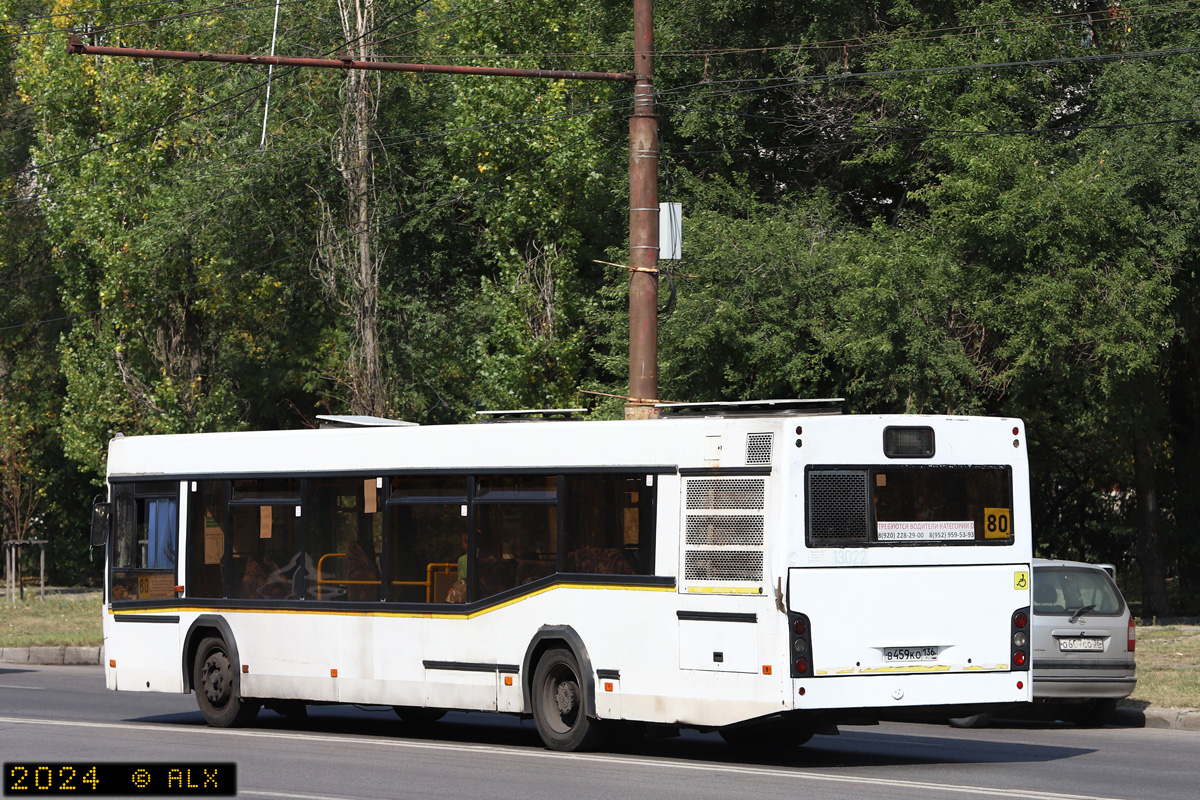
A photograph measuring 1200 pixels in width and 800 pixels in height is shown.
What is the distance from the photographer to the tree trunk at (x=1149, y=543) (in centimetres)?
2927

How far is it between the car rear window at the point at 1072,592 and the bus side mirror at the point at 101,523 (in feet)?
30.2

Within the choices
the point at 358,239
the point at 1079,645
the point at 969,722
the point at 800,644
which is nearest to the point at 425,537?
the point at 800,644

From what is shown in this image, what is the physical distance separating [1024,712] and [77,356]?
90.3 ft

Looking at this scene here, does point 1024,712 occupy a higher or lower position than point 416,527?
lower

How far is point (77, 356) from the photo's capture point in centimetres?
3866

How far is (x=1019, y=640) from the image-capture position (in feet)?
40.3

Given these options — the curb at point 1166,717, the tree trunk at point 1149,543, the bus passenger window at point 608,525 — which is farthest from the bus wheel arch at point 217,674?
the tree trunk at point 1149,543

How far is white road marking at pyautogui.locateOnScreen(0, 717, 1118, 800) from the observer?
1024 centimetres

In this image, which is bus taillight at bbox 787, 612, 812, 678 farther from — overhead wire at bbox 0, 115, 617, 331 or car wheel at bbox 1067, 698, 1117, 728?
overhead wire at bbox 0, 115, 617, 331

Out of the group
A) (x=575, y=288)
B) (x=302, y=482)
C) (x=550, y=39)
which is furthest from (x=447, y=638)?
(x=550, y=39)

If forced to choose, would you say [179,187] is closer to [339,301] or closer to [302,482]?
[339,301]

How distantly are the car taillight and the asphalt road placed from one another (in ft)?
2.45

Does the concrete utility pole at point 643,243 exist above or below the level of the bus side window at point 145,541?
above

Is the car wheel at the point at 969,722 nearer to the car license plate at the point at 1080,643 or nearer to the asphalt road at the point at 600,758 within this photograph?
the asphalt road at the point at 600,758
